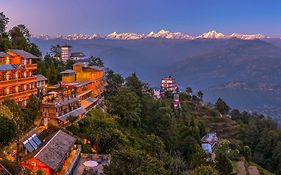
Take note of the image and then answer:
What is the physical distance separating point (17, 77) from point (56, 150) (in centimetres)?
1385

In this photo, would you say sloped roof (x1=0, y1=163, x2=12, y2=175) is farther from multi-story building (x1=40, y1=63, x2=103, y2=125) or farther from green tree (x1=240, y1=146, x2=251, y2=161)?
green tree (x1=240, y1=146, x2=251, y2=161)

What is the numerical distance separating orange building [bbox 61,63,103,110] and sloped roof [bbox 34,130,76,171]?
617 inches

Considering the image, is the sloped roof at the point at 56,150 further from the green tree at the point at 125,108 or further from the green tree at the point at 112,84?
the green tree at the point at 112,84

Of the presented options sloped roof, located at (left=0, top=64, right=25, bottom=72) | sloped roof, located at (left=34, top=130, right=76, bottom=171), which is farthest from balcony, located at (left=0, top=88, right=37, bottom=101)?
sloped roof, located at (left=34, top=130, right=76, bottom=171)

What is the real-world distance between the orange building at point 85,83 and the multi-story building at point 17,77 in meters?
6.41

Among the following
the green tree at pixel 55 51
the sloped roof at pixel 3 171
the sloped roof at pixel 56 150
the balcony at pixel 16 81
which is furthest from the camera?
the green tree at pixel 55 51

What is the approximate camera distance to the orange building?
49.0 meters

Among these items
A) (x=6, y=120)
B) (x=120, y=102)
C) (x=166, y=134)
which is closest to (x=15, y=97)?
(x=6, y=120)

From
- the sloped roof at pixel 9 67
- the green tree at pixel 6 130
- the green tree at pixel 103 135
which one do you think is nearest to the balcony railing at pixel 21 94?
the sloped roof at pixel 9 67

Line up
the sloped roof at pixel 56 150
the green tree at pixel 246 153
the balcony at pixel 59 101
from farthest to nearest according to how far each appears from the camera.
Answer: the green tree at pixel 246 153
the balcony at pixel 59 101
the sloped roof at pixel 56 150

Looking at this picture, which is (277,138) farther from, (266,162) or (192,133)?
(192,133)

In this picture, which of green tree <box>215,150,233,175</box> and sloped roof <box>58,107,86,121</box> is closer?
green tree <box>215,150,233,175</box>

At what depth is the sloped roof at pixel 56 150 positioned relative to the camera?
26000 millimetres

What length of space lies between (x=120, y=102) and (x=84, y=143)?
15.9m
